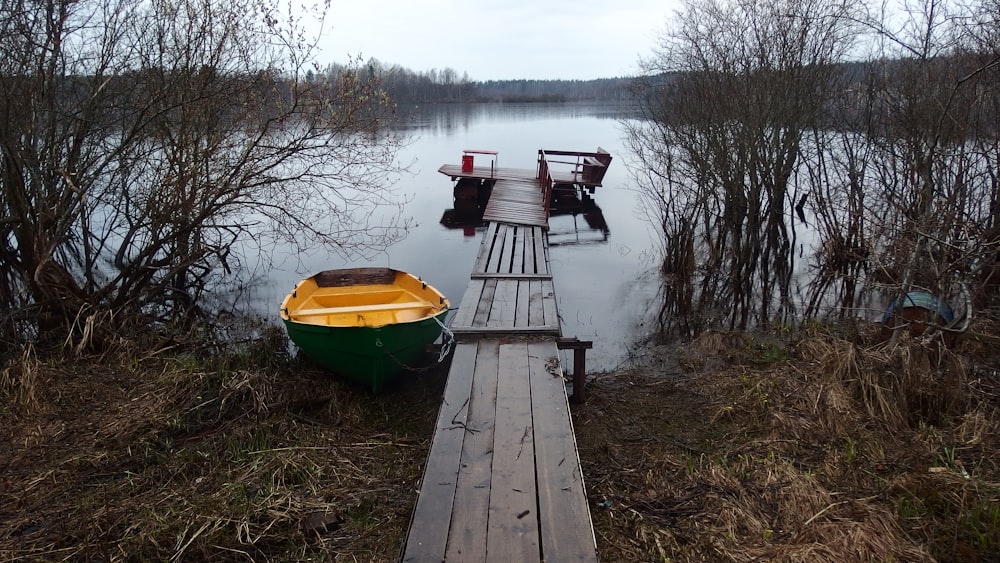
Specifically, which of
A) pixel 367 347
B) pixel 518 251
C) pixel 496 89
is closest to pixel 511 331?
pixel 367 347

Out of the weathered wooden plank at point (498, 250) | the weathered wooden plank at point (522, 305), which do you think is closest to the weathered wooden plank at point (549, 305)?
the weathered wooden plank at point (522, 305)

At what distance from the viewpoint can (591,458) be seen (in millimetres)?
4953

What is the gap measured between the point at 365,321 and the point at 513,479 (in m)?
4.26

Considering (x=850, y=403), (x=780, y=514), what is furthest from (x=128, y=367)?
(x=850, y=403)

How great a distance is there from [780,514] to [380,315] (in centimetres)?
504

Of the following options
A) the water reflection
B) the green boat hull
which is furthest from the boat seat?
the water reflection

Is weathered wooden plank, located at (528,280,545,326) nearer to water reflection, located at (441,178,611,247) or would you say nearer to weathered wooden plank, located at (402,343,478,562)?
weathered wooden plank, located at (402,343,478,562)

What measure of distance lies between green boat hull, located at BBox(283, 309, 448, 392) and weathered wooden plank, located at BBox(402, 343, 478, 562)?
1372 millimetres

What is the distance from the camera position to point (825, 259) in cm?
1261

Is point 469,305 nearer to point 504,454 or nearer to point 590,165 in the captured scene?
point 504,454

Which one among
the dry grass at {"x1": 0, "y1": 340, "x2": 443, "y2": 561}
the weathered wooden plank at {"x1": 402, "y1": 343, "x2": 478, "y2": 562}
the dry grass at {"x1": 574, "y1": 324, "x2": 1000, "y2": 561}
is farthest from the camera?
the dry grass at {"x1": 0, "y1": 340, "x2": 443, "y2": 561}

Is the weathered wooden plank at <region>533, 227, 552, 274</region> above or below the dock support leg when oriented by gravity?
above

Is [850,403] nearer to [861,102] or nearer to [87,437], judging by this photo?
[87,437]

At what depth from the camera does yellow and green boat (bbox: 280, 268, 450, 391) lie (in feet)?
21.4
